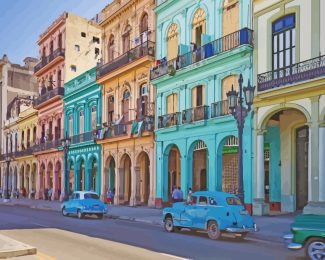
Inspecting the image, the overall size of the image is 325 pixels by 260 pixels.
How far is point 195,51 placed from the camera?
26.2 meters

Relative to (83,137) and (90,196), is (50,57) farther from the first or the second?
(90,196)

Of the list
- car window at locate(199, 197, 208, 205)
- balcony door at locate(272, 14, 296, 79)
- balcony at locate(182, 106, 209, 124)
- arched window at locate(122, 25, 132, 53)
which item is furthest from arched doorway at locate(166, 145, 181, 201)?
car window at locate(199, 197, 208, 205)

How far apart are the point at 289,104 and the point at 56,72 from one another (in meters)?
30.6

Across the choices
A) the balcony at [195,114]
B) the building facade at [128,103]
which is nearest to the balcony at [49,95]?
the building facade at [128,103]

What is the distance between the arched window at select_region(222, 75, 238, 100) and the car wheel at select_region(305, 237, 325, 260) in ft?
46.2

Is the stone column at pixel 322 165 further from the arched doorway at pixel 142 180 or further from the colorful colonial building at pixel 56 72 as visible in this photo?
the colorful colonial building at pixel 56 72

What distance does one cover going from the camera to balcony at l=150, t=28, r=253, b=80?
74.5ft

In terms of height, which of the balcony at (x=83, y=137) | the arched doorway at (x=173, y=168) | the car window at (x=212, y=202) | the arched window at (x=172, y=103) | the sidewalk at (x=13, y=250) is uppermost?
the arched window at (x=172, y=103)

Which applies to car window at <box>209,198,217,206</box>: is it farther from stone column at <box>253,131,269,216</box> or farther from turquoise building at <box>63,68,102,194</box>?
turquoise building at <box>63,68,102,194</box>

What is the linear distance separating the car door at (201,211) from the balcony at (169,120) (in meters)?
12.0

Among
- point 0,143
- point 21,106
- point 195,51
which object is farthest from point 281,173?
point 0,143

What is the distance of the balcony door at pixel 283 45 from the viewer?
20.8 m

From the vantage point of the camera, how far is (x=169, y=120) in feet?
93.0

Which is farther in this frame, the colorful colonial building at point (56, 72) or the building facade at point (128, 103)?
the colorful colonial building at point (56, 72)
